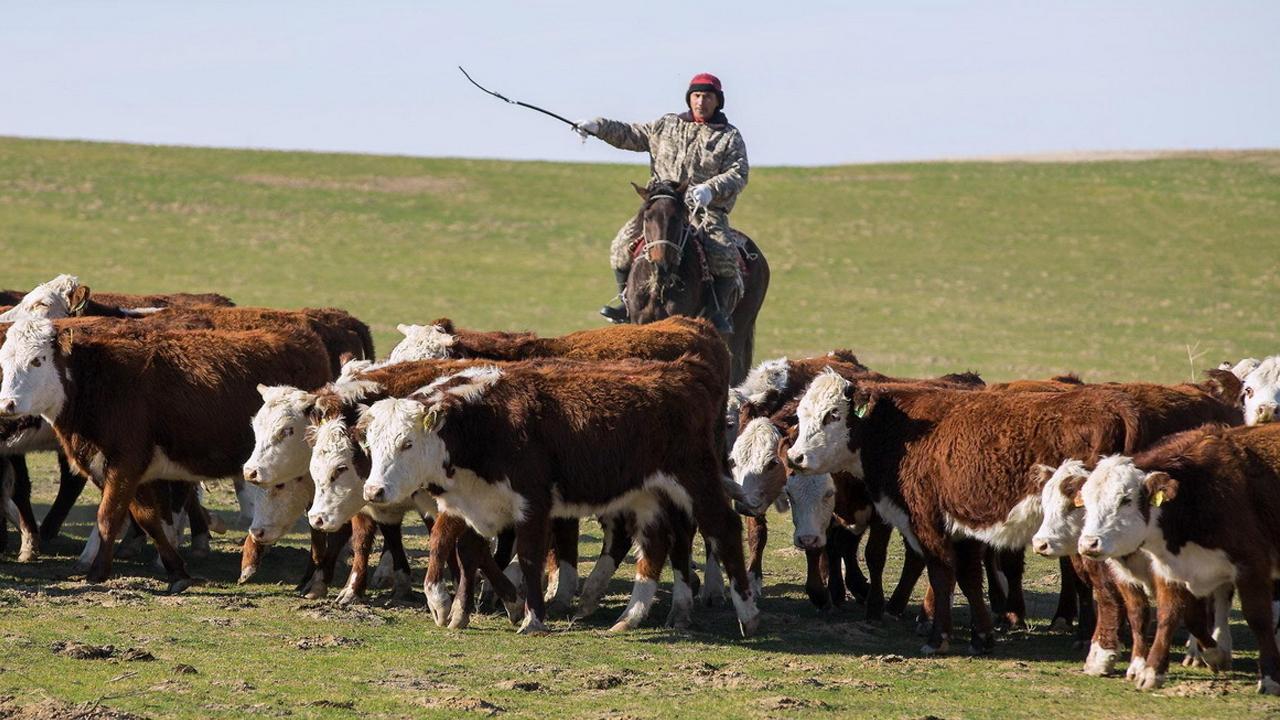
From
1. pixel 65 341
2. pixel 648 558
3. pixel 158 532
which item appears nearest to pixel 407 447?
pixel 648 558

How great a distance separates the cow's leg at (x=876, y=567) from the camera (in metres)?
10.4

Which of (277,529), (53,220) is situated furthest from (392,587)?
(53,220)

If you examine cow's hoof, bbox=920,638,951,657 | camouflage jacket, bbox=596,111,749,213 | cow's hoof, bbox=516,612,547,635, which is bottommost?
cow's hoof, bbox=516,612,547,635

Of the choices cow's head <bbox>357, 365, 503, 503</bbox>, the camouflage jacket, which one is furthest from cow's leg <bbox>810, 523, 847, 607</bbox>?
the camouflage jacket

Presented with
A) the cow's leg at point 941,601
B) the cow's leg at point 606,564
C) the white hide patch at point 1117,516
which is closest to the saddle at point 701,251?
the cow's leg at point 606,564

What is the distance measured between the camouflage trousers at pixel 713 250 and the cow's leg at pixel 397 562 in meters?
4.65

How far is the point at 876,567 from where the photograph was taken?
10.5 metres

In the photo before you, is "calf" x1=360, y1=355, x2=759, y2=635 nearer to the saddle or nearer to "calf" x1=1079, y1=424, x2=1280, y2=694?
"calf" x1=1079, y1=424, x2=1280, y2=694

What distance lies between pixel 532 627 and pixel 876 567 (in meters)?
2.26

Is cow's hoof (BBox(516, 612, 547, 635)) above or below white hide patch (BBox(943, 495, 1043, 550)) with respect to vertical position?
below

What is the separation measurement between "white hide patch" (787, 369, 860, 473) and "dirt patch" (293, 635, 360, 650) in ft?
9.14

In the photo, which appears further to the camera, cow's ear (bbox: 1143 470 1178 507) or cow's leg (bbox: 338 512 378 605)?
cow's leg (bbox: 338 512 378 605)

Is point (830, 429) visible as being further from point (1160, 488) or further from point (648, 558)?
point (1160, 488)

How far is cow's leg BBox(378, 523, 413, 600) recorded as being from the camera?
1067 centimetres
